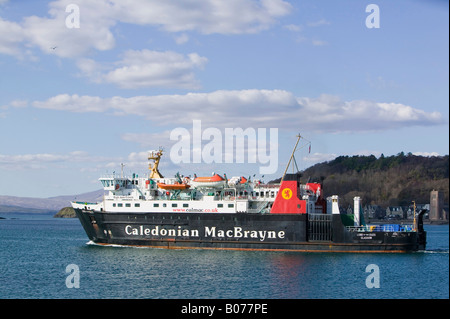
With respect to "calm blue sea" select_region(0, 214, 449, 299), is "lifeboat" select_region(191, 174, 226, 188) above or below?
above

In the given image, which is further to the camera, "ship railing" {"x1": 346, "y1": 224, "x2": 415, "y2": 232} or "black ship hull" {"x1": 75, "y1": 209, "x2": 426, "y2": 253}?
"ship railing" {"x1": 346, "y1": 224, "x2": 415, "y2": 232}

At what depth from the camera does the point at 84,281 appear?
28.4 meters

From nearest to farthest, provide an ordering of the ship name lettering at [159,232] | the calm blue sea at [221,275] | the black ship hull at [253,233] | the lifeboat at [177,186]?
the calm blue sea at [221,275], the black ship hull at [253,233], the ship name lettering at [159,232], the lifeboat at [177,186]

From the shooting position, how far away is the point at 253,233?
39.1 metres

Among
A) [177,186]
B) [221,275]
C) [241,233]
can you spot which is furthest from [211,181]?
[221,275]

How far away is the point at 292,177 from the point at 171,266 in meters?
11.2

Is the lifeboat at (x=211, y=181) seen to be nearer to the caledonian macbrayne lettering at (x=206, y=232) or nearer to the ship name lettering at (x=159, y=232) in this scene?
the caledonian macbrayne lettering at (x=206, y=232)

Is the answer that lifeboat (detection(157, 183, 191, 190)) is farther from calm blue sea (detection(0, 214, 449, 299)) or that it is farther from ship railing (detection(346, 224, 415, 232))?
ship railing (detection(346, 224, 415, 232))

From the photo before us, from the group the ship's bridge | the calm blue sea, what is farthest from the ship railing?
the ship's bridge

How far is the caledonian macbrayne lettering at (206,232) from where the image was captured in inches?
1531

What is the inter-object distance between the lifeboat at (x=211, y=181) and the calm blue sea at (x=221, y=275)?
515 centimetres

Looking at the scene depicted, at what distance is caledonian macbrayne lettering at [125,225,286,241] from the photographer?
3888 cm

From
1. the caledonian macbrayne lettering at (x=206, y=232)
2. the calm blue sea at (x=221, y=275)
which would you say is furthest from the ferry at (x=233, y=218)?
the calm blue sea at (x=221, y=275)
